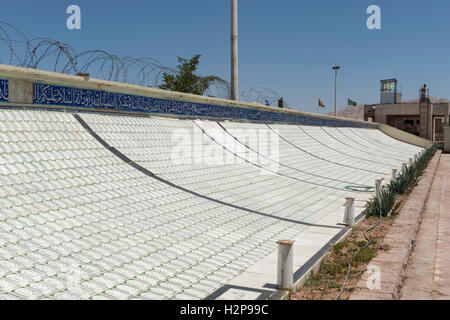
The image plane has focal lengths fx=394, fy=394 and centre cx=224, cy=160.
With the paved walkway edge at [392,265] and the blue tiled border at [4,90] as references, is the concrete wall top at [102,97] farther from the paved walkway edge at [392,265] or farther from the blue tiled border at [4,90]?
the paved walkway edge at [392,265]

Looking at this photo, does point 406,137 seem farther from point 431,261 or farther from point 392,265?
point 392,265

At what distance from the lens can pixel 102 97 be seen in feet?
18.2

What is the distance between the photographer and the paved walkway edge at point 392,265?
8.68 ft

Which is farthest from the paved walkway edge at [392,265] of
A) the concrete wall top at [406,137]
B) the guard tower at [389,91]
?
the guard tower at [389,91]

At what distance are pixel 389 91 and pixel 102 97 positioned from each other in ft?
102

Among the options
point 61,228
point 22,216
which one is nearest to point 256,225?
point 61,228

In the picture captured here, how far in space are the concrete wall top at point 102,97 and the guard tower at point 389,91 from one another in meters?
25.9

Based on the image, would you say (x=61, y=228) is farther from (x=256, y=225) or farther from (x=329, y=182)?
(x=329, y=182)

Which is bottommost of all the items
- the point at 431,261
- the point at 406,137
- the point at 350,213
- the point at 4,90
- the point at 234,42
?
the point at 431,261

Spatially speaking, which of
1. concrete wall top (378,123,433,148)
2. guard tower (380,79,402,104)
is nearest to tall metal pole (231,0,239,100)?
concrete wall top (378,123,433,148)

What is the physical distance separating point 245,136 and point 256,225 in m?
4.63

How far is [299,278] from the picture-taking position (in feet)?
9.47

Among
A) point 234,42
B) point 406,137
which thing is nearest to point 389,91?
point 406,137

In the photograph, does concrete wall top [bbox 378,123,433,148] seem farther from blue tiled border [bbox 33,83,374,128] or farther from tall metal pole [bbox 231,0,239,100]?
tall metal pole [bbox 231,0,239,100]
